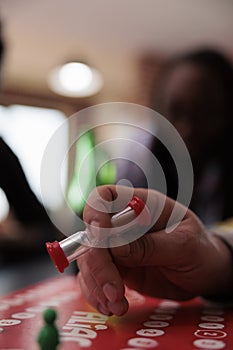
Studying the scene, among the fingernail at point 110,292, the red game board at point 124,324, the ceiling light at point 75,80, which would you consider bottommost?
the red game board at point 124,324

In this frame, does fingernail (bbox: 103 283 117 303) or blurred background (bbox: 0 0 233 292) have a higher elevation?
blurred background (bbox: 0 0 233 292)

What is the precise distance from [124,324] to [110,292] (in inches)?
1.0

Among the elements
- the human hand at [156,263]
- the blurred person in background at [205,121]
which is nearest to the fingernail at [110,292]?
the human hand at [156,263]

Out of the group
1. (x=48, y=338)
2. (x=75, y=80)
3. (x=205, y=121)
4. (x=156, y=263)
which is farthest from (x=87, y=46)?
(x=48, y=338)

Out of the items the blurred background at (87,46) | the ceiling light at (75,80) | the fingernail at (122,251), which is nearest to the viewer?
the fingernail at (122,251)

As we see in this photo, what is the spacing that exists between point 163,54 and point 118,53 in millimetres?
281

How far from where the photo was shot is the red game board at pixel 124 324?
315 millimetres

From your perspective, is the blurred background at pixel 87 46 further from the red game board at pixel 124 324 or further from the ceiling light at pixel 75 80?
the red game board at pixel 124 324

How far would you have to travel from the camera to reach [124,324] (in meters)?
0.37

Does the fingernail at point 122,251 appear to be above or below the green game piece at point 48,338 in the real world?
above

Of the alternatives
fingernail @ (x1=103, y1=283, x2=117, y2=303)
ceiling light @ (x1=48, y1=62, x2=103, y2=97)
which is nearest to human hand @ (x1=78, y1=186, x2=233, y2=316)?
fingernail @ (x1=103, y1=283, x2=117, y2=303)

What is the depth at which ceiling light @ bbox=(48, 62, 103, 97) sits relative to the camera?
312 cm

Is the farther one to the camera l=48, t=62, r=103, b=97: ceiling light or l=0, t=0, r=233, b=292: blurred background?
l=48, t=62, r=103, b=97: ceiling light

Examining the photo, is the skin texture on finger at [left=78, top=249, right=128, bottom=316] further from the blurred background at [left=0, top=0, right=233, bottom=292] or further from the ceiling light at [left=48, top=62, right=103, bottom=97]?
the ceiling light at [left=48, top=62, right=103, bottom=97]
